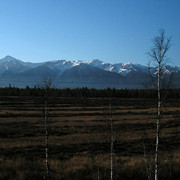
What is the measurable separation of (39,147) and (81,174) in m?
10.0

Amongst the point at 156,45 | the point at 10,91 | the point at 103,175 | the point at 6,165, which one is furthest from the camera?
the point at 10,91

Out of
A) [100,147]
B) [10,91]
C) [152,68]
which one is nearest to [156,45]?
[152,68]

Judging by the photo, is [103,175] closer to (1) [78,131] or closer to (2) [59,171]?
(2) [59,171]

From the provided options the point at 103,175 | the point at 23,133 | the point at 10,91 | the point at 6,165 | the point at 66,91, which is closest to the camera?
the point at 103,175

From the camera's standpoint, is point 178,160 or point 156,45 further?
point 178,160

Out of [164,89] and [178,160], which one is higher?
[164,89]

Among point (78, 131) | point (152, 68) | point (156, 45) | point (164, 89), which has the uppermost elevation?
point (156, 45)

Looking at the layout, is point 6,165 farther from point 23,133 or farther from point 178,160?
point 23,133

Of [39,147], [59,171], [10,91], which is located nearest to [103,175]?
[59,171]

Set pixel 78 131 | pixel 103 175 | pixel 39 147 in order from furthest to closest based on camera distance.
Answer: pixel 78 131, pixel 39 147, pixel 103 175

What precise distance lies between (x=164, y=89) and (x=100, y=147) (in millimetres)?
15524

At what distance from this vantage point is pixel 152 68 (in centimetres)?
974

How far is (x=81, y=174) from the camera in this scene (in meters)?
14.4

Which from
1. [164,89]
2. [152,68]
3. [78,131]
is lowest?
[78,131]
